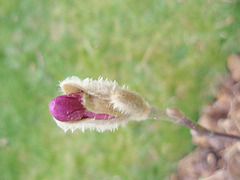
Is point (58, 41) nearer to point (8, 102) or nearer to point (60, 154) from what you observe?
point (8, 102)

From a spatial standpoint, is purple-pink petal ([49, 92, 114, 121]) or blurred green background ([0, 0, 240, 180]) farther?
blurred green background ([0, 0, 240, 180])

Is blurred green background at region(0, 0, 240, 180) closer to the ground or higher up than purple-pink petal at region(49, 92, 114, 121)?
higher up

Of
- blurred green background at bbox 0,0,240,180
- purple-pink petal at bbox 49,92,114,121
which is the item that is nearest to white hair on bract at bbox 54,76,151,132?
purple-pink petal at bbox 49,92,114,121

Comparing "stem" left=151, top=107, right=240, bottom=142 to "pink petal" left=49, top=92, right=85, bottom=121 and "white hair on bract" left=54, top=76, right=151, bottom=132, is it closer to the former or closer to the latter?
"white hair on bract" left=54, top=76, right=151, bottom=132

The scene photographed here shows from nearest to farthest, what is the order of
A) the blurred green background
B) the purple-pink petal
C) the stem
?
the purple-pink petal → the stem → the blurred green background

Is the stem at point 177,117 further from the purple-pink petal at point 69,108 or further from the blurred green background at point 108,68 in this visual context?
the blurred green background at point 108,68

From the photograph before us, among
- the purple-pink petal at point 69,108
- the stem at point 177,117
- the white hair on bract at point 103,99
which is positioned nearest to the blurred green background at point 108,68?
the stem at point 177,117

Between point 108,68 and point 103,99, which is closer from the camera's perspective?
point 103,99

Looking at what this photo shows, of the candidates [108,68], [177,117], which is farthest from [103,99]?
[108,68]

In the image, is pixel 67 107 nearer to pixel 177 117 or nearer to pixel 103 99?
pixel 103 99
